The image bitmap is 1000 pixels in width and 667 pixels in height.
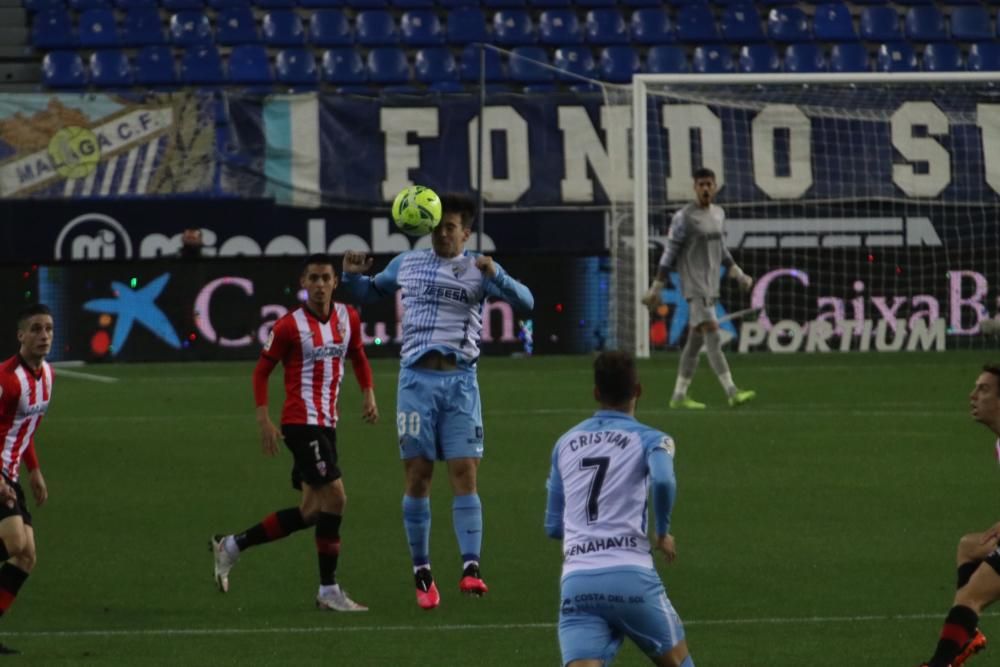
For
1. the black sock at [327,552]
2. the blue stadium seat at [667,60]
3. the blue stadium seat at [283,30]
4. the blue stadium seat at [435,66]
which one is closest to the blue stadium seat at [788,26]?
the blue stadium seat at [667,60]

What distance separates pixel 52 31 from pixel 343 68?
4308 mm

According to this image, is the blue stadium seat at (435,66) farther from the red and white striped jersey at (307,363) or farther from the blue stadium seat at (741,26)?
the red and white striped jersey at (307,363)

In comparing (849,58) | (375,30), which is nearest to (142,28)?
(375,30)

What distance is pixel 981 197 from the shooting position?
25312mm

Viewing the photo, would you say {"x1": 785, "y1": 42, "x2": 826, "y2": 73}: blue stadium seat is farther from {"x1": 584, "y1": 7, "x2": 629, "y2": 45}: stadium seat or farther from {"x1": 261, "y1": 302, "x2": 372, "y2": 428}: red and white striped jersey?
{"x1": 261, "y1": 302, "x2": 372, "y2": 428}: red and white striped jersey

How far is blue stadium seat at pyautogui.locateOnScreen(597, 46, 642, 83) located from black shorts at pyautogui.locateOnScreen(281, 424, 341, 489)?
19611mm

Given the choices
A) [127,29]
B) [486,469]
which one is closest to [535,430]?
[486,469]

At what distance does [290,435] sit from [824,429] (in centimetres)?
774

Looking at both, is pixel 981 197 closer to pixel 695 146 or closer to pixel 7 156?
pixel 695 146

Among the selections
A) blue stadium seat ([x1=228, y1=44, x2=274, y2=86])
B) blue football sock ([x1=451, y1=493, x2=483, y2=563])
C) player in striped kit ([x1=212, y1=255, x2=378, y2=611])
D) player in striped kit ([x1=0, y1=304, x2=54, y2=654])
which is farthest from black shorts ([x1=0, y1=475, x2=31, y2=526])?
blue stadium seat ([x1=228, y1=44, x2=274, y2=86])

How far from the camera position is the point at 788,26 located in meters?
29.5

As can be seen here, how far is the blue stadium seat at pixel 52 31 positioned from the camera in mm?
28766

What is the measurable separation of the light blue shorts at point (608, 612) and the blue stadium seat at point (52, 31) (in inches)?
951

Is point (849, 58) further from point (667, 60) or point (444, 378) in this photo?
point (444, 378)
